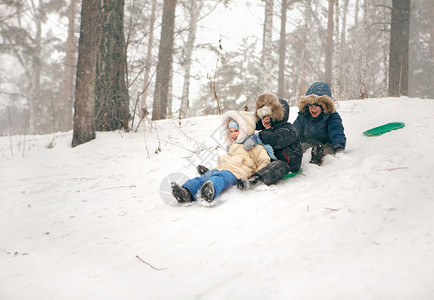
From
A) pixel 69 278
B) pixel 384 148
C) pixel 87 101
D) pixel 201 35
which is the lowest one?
pixel 69 278

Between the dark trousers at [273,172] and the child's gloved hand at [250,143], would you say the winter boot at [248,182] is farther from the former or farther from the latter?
the child's gloved hand at [250,143]

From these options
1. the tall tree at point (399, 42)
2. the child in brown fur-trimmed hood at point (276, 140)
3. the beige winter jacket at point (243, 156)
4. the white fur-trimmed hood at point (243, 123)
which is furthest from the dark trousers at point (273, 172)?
the tall tree at point (399, 42)

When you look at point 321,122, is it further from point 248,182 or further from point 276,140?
point 248,182

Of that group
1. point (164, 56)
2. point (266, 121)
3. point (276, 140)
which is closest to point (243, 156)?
point (276, 140)

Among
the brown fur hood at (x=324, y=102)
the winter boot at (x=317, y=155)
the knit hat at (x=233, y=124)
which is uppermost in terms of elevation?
the brown fur hood at (x=324, y=102)

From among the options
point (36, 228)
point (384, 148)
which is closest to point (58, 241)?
point (36, 228)

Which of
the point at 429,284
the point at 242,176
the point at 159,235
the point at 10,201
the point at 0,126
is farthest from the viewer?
the point at 0,126

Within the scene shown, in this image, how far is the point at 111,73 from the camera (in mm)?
5121

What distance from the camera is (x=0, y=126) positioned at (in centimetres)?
2400

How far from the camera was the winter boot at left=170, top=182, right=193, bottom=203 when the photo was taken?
8.16ft

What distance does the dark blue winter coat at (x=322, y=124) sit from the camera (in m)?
3.28

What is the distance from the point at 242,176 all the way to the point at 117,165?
2158 millimetres

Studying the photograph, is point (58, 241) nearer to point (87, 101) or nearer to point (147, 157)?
point (147, 157)

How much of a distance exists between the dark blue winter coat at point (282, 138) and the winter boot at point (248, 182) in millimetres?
518
